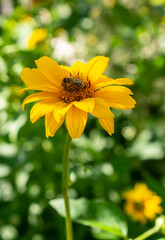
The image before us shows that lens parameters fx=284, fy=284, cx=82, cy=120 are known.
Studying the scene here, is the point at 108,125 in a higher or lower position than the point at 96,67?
lower

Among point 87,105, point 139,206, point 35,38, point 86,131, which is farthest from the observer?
point 86,131

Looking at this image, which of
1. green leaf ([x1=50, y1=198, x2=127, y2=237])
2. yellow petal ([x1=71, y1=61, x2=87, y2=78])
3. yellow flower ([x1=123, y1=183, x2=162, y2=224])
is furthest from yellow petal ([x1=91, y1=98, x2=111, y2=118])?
yellow flower ([x1=123, y1=183, x2=162, y2=224])

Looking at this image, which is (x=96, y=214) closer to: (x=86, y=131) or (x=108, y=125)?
(x=108, y=125)

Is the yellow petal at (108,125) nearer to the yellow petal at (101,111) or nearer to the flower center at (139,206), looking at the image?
the yellow petal at (101,111)

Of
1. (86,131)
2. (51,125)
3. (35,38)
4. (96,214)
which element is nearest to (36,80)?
(51,125)

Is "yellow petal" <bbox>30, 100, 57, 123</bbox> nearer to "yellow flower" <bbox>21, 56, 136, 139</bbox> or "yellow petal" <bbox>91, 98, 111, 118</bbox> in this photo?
"yellow flower" <bbox>21, 56, 136, 139</bbox>

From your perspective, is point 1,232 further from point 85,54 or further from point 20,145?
point 85,54
